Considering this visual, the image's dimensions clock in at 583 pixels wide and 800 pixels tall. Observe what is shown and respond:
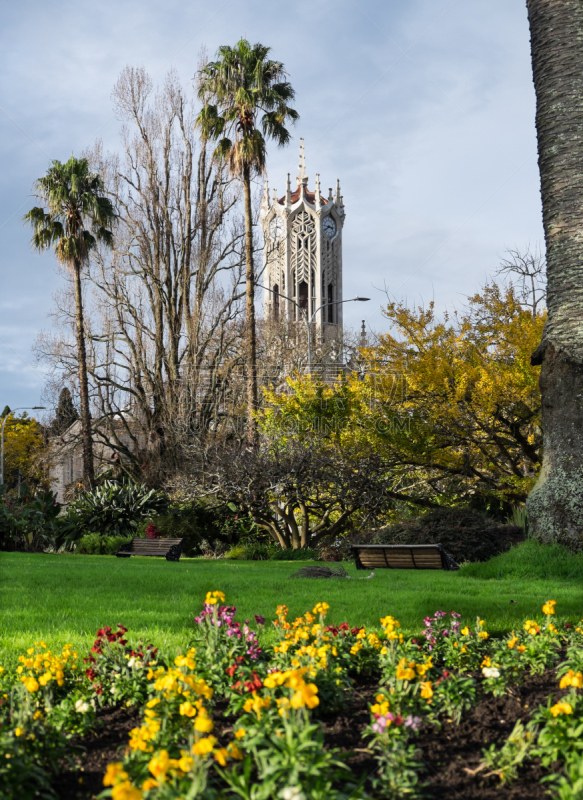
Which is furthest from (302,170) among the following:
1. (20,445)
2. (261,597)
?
(261,597)

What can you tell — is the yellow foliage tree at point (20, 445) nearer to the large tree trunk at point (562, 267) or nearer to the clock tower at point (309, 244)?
the clock tower at point (309, 244)

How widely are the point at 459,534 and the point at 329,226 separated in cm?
6050

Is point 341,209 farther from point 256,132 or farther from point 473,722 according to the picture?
point 473,722

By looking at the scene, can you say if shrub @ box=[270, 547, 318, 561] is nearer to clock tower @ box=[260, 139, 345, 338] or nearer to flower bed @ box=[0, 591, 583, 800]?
flower bed @ box=[0, 591, 583, 800]

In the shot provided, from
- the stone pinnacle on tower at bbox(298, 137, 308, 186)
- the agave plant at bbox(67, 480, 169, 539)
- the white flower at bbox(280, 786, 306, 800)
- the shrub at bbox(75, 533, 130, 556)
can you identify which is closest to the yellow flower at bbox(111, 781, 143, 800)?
the white flower at bbox(280, 786, 306, 800)

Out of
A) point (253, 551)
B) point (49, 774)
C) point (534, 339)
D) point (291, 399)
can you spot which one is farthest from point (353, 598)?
point (291, 399)

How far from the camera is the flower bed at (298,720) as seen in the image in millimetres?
2359

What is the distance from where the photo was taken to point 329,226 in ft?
229

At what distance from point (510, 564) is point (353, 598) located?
3.47 meters

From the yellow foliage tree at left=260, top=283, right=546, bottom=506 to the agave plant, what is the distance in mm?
6347

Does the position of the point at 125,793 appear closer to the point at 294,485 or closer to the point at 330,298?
the point at 294,485

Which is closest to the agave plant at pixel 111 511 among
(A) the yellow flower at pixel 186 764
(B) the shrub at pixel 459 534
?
(B) the shrub at pixel 459 534

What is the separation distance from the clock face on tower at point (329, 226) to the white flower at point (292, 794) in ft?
228

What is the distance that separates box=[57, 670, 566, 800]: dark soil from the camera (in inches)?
103
